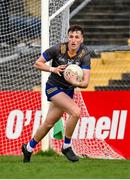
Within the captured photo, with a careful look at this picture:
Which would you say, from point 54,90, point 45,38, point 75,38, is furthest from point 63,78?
point 45,38

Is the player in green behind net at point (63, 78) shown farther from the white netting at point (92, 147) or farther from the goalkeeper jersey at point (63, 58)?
the white netting at point (92, 147)

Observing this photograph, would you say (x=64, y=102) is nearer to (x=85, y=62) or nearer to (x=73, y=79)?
(x=73, y=79)

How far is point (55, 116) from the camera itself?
37.3ft

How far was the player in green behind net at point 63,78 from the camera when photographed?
11.2 metres

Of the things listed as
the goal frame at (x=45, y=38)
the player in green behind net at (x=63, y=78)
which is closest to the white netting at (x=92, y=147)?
the goal frame at (x=45, y=38)

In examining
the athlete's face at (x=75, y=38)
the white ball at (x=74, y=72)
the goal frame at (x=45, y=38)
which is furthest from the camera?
the goal frame at (x=45, y=38)

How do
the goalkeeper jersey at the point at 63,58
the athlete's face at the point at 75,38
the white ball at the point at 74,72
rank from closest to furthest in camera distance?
the white ball at the point at 74,72, the athlete's face at the point at 75,38, the goalkeeper jersey at the point at 63,58

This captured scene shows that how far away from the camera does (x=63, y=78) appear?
11305mm

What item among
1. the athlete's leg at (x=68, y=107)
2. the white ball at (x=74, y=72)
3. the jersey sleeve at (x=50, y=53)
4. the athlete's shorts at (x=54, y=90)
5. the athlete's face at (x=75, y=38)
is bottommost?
the athlete's leg at (x=68, y=107)

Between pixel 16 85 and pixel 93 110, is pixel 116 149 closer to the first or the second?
pixel 93 110

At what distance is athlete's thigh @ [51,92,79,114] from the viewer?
11.2 m

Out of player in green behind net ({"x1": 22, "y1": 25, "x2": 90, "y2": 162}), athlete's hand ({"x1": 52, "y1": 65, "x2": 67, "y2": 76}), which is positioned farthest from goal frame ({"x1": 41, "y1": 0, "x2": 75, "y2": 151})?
athlete's hand ({"x1": 52, "y1": 65, "x2": 67, "y2": 76})

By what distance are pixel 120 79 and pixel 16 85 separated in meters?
2.93

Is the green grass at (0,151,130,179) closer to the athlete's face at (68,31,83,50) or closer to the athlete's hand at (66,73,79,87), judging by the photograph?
the athlete's hand at (66,73,79,87)
